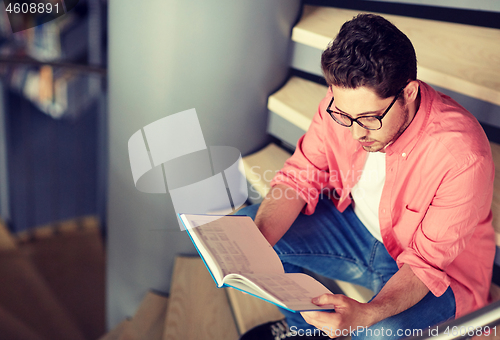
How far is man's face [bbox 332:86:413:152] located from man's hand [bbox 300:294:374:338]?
38 cm

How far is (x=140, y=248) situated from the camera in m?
1.97

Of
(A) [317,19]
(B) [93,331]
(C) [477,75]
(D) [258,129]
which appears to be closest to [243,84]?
(D) [258,129]

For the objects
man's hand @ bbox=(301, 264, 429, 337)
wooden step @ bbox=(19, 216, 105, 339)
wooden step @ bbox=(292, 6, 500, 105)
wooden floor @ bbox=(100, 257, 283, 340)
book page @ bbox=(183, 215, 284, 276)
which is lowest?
wooden step @ bbox=(19, 216, 105, 339)

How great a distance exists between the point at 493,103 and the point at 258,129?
3.15ft

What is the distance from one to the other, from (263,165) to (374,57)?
94 cm

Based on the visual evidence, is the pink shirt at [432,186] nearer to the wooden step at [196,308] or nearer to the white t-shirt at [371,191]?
the white t-shirt at [371,191]

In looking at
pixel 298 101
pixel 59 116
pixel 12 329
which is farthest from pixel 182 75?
pixel 59 116

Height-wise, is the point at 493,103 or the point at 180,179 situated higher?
the point at 493,103

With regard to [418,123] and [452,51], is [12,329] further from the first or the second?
[452,51]

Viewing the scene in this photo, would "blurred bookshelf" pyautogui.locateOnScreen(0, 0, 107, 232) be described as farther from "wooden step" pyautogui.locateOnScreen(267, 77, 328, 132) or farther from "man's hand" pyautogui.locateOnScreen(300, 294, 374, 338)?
"man's hand" pyautogui.locateOnScreen(300, 294, 374, 338)

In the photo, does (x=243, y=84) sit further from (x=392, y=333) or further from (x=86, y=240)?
(x=86, y=240)

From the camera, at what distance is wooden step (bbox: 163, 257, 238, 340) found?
158cm

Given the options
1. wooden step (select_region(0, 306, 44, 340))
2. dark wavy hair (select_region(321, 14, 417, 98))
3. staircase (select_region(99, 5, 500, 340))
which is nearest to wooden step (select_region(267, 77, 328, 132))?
staircase (select_region(99, 5, 500, 340))

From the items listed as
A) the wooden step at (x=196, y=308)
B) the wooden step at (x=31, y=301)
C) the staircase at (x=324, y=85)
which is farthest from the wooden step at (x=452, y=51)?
the wooden step at (x=31, y=301)
